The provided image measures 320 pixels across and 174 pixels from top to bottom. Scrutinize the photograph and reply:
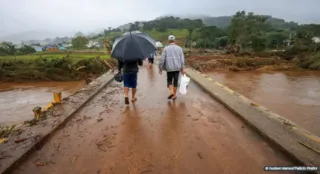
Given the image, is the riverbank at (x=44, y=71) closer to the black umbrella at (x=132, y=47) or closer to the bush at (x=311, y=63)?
the black umbrella at (x=132, y=47)

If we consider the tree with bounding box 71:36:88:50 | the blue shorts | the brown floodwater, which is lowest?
the brown floodwater

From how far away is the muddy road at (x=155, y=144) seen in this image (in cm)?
317

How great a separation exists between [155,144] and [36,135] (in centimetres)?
191

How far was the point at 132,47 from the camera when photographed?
215 inches

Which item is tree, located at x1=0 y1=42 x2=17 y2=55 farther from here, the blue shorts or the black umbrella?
the black umbrella

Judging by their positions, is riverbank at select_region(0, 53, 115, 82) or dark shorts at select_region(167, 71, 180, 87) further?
riverbank at select_region(0, 53, 115, 82)

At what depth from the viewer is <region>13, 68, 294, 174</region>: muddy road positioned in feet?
10.4

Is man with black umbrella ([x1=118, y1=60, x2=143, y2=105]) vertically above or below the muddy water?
above

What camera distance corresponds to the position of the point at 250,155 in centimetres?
341

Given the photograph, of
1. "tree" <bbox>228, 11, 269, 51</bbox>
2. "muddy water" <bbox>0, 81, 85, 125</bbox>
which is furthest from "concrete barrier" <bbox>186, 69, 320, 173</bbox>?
"tree" <bbox>228, 11, 269, 51</bbox>

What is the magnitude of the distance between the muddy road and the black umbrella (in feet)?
3.95

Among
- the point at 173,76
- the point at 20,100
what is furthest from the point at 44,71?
the point at 173,76

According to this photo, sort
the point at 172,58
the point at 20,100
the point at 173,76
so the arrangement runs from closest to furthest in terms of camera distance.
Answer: the point at 172,58, the point at 173,76, the point at 20,100

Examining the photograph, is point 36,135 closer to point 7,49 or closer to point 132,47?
point 132,47
